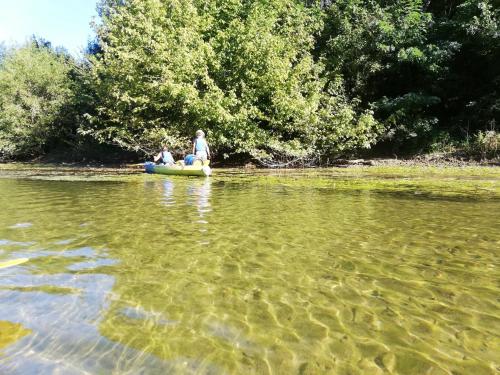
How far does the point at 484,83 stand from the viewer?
74.7 ft

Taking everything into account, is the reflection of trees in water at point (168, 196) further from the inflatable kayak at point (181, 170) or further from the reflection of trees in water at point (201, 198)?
the inflatable kayak at point (181, 170)

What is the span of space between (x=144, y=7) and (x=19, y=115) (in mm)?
16139

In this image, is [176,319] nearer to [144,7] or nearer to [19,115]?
[144,7]

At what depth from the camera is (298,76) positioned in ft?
70.2

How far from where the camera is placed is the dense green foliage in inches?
794

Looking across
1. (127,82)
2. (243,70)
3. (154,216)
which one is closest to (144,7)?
(127,82)

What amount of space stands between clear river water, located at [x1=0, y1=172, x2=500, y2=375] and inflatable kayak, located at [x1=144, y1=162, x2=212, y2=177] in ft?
27.3

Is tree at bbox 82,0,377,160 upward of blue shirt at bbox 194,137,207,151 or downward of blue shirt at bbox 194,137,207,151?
upward

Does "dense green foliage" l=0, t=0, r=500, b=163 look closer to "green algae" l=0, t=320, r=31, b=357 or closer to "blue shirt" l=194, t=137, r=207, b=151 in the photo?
"blue shirt" l=194, t=137, r=207, b=151

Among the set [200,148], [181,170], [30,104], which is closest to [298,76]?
[200,148]

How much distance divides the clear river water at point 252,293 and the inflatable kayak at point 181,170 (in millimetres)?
8310

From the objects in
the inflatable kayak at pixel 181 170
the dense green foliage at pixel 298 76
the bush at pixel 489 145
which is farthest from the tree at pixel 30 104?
the bush at pixel 489 145

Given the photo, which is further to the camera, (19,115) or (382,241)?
(19,115)

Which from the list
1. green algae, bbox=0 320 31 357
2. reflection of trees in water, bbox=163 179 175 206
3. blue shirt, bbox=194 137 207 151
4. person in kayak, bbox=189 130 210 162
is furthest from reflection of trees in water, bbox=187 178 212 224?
blue shirt, bbox=194 137 207 151
